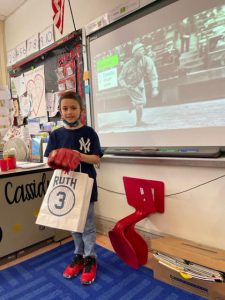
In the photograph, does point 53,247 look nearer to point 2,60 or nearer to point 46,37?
point 46,37

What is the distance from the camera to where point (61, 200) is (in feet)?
5.26

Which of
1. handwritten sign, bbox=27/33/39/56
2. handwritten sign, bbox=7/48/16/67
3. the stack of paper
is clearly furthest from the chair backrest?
handwritten sign, bbox=7/48/16/67

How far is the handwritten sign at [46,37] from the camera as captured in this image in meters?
2.74

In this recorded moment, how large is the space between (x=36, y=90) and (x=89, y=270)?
2.12 meters

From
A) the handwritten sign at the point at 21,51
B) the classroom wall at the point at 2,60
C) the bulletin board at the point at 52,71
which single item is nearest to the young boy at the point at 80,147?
the bulletin board at the point at 52,71

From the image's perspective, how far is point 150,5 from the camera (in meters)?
1.82

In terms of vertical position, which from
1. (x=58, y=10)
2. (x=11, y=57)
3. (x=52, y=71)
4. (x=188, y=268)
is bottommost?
(x=188, y=268)

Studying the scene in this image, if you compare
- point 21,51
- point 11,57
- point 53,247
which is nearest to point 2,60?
point 11,57

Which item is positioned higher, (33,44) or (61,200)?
(33,44)

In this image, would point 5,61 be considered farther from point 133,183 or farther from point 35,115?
point 133,183

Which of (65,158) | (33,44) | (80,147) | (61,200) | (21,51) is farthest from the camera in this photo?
(21,51)

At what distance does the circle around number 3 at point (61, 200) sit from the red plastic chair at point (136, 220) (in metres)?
0.42

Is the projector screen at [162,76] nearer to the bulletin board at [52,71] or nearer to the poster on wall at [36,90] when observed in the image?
the bulletin board at [52,71]

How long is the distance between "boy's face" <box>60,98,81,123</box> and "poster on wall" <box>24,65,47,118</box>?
1288 millimetres
